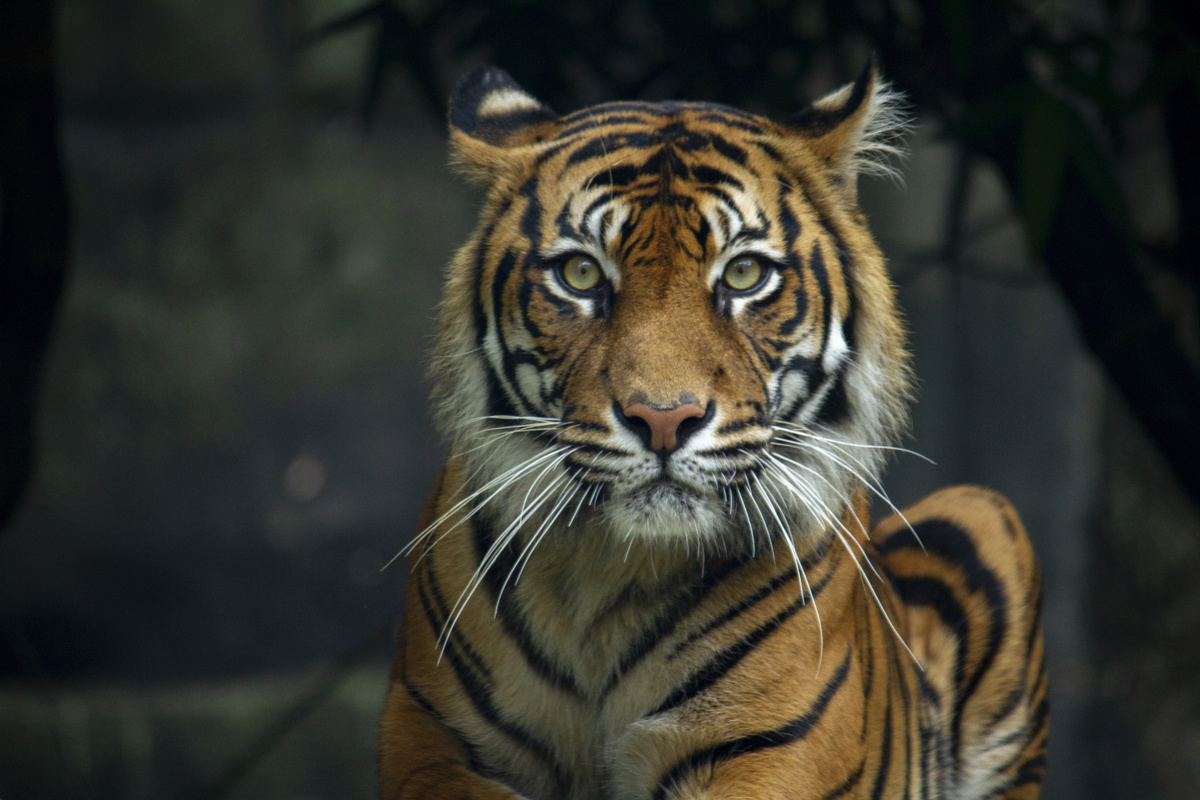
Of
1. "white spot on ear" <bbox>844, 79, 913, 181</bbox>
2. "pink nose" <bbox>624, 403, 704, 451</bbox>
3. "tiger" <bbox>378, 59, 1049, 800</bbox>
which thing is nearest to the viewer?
"pink nose" <bbox>624, 403, 704, 451</bbox>

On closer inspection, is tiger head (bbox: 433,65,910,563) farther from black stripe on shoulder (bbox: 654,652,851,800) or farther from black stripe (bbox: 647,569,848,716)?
black stripe on shoulder (bbox: 654,652,851,800)

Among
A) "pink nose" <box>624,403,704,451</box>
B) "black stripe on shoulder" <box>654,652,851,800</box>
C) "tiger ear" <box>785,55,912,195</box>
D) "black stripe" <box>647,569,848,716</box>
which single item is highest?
"tiger ear" <box>785,55,912,195</box>

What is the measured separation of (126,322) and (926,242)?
2909 mm

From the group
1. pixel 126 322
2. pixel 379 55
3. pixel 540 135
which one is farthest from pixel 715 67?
pixel 126 322

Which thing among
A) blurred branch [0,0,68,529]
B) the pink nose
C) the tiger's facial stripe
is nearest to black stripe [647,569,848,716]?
the tiger's facial stripe

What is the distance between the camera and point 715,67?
268cm

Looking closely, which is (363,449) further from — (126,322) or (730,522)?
(730,522)

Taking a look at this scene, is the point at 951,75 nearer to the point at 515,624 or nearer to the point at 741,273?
the point at 741,273

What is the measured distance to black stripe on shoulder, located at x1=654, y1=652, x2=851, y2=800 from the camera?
151 cm

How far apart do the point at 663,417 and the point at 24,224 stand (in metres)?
1.53

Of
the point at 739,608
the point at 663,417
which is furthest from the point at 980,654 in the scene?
the point at 663,417

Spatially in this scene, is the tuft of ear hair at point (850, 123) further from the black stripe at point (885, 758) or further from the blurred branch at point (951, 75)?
the black stripe at point (885, 758)

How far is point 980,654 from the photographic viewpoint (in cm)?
215

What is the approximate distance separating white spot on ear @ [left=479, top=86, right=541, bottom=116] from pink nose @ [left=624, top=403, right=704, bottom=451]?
62 centimetres
